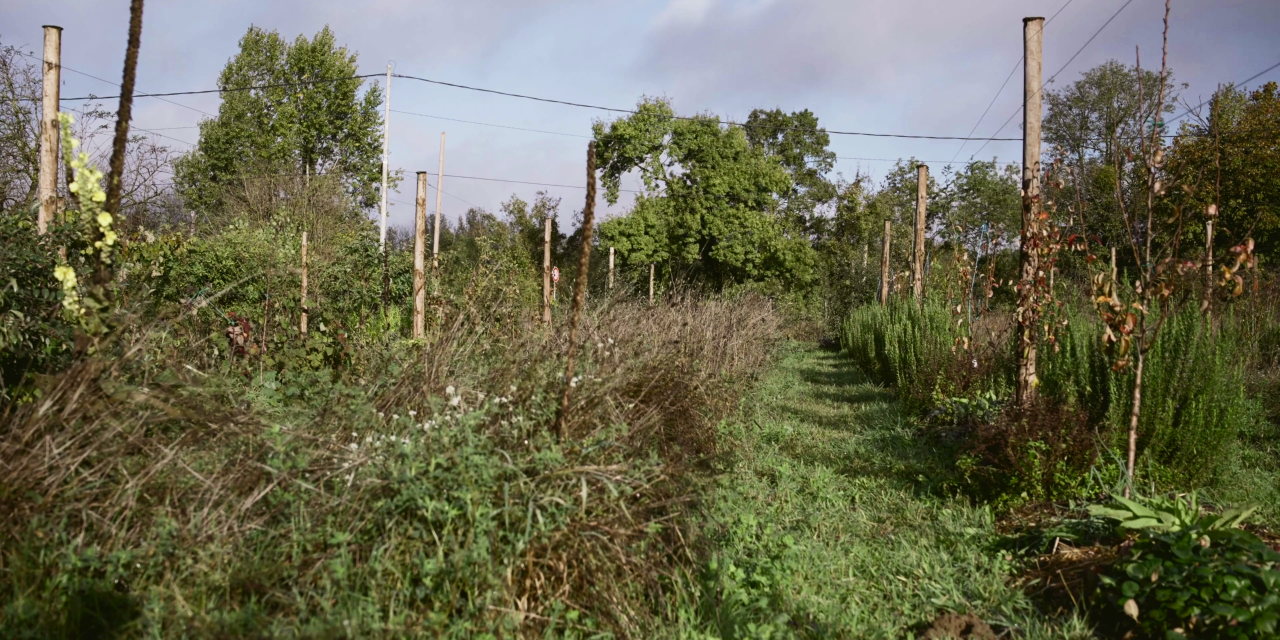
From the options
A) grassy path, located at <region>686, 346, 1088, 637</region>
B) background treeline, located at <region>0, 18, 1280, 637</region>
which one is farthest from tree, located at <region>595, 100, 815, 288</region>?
grassy path, located at <region>686, 346, 1088, 637</region>

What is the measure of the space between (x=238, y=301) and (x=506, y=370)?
6.88m

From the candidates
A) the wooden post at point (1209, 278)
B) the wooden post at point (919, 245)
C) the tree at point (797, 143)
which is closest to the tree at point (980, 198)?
the tree at point (797, 143)

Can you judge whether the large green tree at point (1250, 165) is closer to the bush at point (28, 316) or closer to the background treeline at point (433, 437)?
the background treeline at point (433, 437)

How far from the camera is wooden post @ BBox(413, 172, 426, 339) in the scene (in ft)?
27.4

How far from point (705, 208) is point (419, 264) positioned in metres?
15.6

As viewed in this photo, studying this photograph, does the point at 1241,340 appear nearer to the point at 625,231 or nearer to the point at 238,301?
the point at 238,301

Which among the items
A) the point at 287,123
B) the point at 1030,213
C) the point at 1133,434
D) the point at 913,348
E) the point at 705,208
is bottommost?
the point at 1133,434

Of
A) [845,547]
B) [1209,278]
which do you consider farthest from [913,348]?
[845,547]

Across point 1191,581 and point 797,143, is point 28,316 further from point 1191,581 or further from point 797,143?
point 797,143

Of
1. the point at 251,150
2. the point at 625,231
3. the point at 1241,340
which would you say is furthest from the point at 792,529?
the point at 251,150

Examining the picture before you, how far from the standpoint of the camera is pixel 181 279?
9.60m

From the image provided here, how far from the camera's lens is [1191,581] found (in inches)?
109

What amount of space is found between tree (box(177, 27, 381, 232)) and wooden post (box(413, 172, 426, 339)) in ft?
75.4

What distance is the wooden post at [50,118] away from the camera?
256 inches
